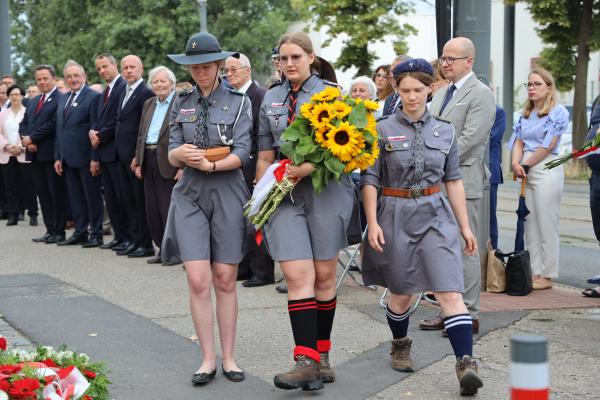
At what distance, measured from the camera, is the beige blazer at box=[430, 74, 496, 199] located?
7.61m

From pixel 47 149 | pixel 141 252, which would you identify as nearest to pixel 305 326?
pixel 141 252

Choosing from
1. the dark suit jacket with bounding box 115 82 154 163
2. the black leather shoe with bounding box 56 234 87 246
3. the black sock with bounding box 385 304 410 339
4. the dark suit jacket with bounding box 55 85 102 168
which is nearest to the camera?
the black sock with bounding box 385 304 410 339

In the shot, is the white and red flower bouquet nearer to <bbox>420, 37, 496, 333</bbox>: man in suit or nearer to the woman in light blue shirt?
<bbox>420, 37, 496, 333</bbox>: man in suit

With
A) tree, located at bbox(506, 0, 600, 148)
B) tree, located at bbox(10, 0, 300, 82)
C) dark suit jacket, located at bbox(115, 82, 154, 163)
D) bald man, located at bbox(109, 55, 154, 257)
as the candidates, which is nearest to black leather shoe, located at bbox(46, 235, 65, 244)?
bald man, located at bbox(109, 55, 154, 257)

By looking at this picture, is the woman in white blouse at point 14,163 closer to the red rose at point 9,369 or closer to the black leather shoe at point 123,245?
the black leather shoe at point 123,245

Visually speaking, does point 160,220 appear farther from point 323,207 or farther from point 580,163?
point 580,163

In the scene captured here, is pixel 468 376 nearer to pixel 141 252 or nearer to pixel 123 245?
pixel 141 252

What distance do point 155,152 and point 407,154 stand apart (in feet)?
18.4

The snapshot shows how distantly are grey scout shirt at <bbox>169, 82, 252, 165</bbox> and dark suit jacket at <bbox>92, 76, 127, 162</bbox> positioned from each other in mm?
6118

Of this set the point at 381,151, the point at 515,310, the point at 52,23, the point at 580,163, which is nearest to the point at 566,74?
the point at 580,163

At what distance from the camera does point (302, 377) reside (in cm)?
595

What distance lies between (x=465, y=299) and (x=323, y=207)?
1839mm

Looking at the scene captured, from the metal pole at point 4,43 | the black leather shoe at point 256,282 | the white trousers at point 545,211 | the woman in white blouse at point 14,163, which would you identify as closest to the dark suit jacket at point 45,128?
the woman in white blouse at point 14,163

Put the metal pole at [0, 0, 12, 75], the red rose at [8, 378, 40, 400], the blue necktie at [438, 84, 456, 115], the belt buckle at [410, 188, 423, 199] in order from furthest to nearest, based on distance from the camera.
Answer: the metal pole at [0, 0, 12, 75] < the blue necktie at [438, 84, 456, 115] < the belt buckle at [410, 188, 423, 199] < the red rose at [8, 378, 40, 400]
